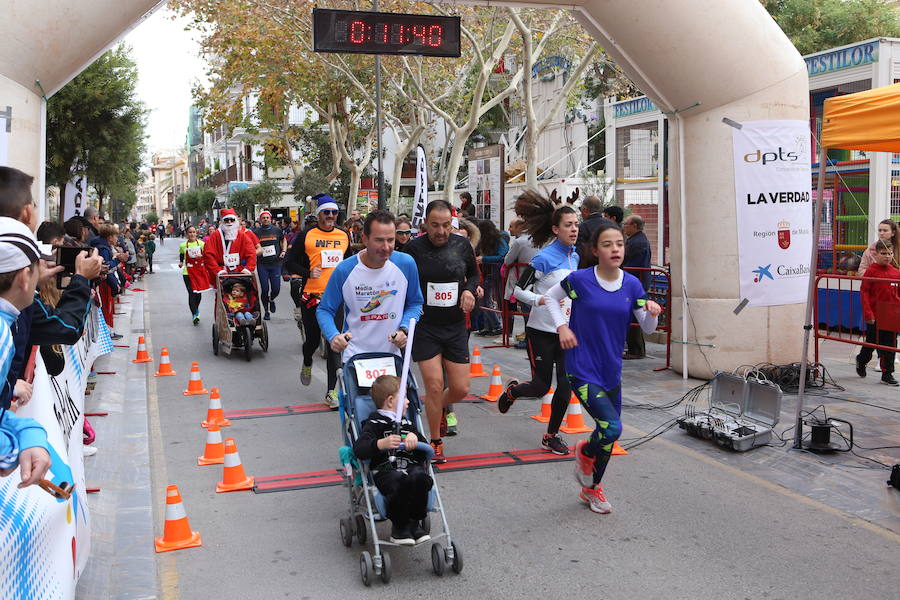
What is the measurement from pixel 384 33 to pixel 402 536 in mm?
8301

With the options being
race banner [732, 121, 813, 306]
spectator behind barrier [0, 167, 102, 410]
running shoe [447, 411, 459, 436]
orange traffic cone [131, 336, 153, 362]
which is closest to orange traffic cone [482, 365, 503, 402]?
running shoe [447, 411, 459, 436]

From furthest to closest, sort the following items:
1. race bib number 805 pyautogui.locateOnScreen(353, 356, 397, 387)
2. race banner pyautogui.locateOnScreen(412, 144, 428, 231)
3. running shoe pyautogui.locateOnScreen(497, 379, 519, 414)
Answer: race banner pyautogui.locateOnScreen(412, 144, 428, 231) < running shoe pyautogui.locateOnScreen(497, 379, 519, 414) < race bib number 805 pyautogui.locateOnScreen(353, 356, 397, 387)

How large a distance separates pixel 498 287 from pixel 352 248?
3.35 meters

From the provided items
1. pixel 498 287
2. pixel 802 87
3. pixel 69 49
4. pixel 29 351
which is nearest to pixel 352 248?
pixel 498 287

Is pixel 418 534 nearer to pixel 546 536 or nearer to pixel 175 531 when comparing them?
pixel 546 536

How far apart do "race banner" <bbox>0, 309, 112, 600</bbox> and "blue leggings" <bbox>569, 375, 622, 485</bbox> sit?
9.71ft

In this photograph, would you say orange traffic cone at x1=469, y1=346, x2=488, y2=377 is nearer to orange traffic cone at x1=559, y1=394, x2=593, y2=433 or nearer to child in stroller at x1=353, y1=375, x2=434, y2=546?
orange traffic cone at x1=559, y1=394, x2=593, y2=433

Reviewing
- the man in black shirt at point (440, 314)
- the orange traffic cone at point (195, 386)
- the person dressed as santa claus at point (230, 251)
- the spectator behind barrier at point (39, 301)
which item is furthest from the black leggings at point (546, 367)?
the person dressed as santa claus at point (230, 251)

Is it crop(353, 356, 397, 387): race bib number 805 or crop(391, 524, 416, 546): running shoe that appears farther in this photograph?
crop(353, 356, 397, 387): race bib number 805

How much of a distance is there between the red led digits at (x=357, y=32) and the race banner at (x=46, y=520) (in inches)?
289

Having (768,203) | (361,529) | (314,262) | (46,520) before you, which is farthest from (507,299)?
(46,520)

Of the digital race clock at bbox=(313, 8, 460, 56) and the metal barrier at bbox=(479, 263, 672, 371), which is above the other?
the digital race clock at bbox=(313, 8, 460, 56)

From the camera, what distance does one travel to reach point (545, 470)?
6711mm

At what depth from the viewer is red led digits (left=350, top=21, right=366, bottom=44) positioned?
11318 mm
